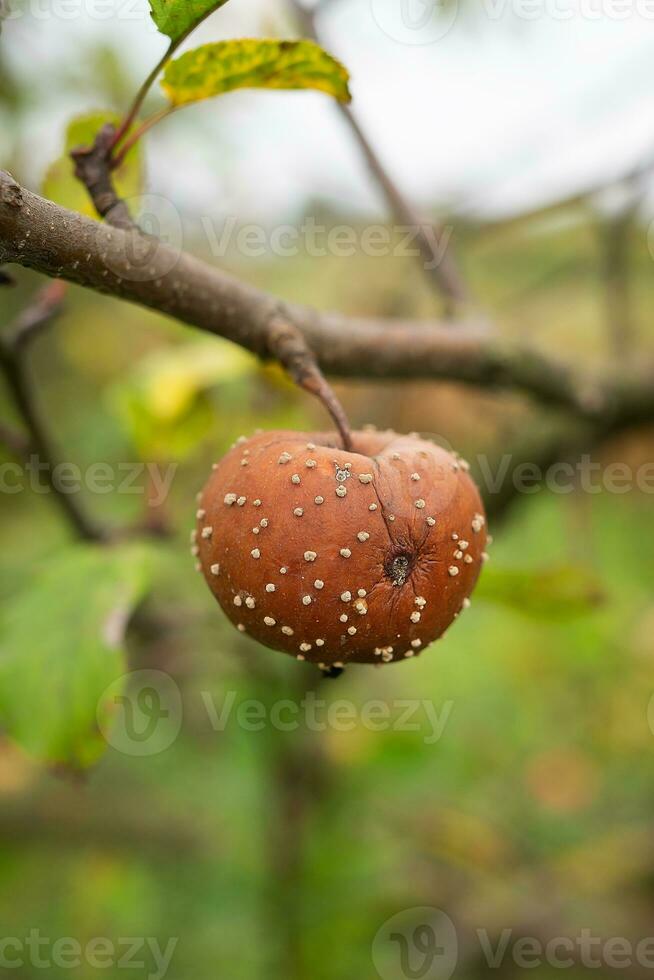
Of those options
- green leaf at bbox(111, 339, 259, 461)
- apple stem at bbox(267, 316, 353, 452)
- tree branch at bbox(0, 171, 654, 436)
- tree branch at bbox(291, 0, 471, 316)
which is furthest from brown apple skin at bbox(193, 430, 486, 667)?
green leaf at bbox(111, 339, 259, 461)

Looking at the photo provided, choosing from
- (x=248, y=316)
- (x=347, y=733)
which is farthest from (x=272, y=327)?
(x=347, y=733)

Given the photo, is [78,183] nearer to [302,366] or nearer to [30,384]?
[30,384]

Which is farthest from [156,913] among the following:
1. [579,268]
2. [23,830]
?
[579,268]

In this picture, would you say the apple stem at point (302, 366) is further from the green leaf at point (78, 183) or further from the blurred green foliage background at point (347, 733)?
the blurred green foliage background at point (347, 733)

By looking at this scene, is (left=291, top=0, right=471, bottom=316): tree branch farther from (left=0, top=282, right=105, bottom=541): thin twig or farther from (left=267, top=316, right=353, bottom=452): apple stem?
(left=267, top=316, right=353, bottom=452): apple stem

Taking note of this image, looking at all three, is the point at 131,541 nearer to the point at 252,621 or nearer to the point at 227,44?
the point at 252,621
